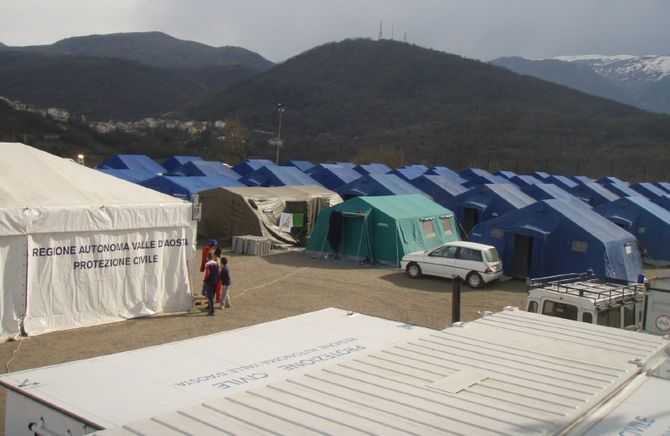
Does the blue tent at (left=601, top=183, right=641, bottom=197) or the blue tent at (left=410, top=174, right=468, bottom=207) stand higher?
the blue tent at (left=601, top=183, right=641, bottom=197)

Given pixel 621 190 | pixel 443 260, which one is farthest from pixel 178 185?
pixel 621 190

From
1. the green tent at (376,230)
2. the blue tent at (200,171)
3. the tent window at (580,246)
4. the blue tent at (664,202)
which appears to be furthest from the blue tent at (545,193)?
the blue tent at (200,171)

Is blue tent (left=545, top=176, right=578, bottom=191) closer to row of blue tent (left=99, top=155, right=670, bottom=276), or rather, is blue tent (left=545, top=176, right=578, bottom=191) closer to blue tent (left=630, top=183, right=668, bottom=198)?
row of blue tent (left=99, top=155, right=670, bottom=276)

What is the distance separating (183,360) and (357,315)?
2626 mm

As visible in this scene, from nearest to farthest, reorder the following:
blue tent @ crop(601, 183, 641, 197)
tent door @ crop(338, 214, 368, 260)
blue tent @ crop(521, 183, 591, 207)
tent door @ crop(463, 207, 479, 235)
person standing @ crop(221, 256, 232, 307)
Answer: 1. person standing @ crop(221, 256, 232, 307)
2. tent door @ crop(338, 214, 368, 260)
3. tent door @ crop(463, 207, 479, 235)
4. blue tent @ crop(521, 183, 591, 207)
5. blue tent @ crop(601, 183, 641, 197)

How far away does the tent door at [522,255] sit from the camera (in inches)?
737

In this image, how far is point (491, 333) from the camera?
18.5 ft

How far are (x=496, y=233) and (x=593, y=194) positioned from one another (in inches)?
688

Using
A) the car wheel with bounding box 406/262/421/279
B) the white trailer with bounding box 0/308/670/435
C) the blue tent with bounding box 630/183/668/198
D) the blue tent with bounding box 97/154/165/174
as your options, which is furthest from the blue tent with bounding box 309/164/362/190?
the white trailer with bounding box 0/308/670/435

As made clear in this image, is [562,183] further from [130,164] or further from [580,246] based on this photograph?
[130,164]

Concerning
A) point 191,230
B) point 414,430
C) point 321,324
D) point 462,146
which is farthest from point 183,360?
point 462,146

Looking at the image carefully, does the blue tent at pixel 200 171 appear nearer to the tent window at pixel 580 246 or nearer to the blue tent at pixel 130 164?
the blue tent at pixel 130 164

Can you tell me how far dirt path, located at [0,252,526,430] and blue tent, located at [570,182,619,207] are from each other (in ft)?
57.9

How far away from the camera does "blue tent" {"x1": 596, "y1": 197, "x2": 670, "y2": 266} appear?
80.4 feet
